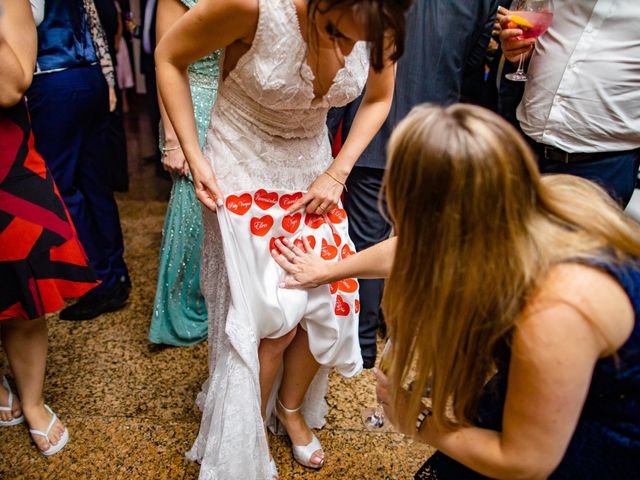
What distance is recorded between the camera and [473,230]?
2.77 feet

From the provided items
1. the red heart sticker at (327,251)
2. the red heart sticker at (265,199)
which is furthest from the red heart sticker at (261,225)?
the red heart sticker at (327,251)

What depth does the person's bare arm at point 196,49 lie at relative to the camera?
1.23 m

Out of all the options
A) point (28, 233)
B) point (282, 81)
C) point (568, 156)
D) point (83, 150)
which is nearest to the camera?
Result: point (282, 81)

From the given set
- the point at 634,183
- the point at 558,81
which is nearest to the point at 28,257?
the point at 558,81

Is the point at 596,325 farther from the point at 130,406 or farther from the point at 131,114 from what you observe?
the point at 131,114

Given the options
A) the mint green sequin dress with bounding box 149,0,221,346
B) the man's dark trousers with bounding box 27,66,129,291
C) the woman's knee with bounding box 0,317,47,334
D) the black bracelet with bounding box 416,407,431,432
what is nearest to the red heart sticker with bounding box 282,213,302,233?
the black bracelet with bounding box 416,407,431,432

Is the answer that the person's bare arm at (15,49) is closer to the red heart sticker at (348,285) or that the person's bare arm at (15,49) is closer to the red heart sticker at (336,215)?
the red heart sticker at (336,215)

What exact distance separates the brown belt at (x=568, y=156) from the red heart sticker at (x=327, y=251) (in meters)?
0.97

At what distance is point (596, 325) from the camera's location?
82 cm

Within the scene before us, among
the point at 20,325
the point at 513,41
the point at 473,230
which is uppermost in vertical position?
the point at 473,230

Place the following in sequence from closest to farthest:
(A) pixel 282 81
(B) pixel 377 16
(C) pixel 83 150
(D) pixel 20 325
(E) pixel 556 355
Answer: (E) pixel 556 355
(B) pixel 377 16
(A) pixel 282 81
(D) pixel 20 325
(C) pixel 83 150

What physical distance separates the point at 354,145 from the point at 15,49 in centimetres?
94

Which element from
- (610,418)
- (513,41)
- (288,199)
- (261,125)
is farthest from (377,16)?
(513,41)

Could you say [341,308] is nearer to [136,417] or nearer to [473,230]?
[473,230]
